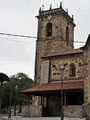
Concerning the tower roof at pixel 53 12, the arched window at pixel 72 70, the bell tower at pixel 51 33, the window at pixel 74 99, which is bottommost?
the window at pixel 74 99

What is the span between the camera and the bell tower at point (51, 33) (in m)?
43.0

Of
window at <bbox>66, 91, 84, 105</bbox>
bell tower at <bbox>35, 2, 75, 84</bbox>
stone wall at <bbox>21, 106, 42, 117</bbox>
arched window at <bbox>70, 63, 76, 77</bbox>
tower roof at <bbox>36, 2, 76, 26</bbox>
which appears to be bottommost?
stone wall at <bbox>21, 106, 42, 117</bbox>

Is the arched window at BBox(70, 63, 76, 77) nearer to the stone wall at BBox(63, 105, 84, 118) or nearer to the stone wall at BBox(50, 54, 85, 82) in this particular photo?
the stone wall at BBox(50, 54, 85, 82)

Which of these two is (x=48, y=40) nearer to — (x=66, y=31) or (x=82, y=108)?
(x=66, y=31)

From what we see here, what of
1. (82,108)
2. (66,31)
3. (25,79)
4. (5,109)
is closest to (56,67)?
(82,108)

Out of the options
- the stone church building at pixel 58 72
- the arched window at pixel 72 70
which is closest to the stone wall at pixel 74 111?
the stone church building at pixel 58 72

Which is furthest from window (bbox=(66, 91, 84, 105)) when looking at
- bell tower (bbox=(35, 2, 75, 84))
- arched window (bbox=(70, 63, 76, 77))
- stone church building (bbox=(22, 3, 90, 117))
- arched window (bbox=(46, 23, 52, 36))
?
arched window (bbox=(46, 23, 52, 36))

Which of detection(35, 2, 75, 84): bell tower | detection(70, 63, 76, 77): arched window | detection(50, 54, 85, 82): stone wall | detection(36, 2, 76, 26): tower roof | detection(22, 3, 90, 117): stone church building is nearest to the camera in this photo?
detection(22, 3, 90, 117): stone church building

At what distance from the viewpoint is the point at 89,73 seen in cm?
2375

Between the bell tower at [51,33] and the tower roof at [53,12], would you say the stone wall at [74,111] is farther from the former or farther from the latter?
the tower roof at [53,12]

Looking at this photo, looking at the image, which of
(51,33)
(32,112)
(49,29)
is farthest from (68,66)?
(49,29)

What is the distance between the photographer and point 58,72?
3288 centimetres

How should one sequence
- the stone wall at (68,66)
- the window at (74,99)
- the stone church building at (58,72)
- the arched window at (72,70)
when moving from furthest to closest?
the arched window at (72,70)
the stone wall at (68,66)
the window at (74,99)
the stone church building at (58,72)

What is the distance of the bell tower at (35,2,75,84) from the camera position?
43.0m
